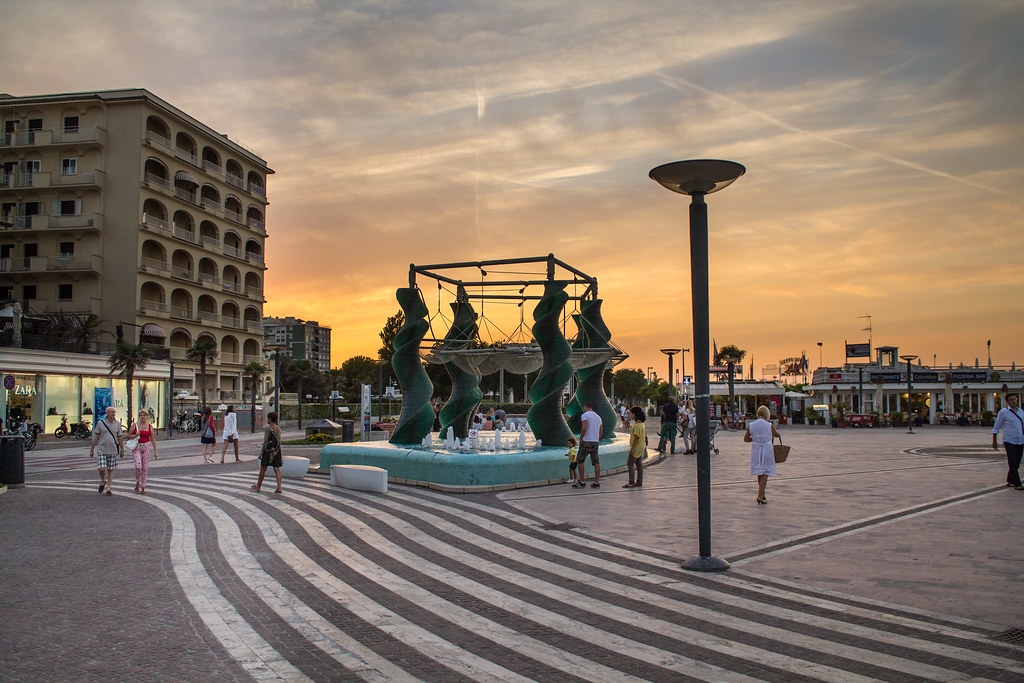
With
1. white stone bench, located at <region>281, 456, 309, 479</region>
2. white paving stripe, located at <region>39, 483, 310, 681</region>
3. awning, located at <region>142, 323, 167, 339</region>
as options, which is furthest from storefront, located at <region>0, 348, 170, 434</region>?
white paving stripe, located at <region>39, 483, 310, 681</region>

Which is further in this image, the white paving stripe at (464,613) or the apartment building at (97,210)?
the apartment building at (97,210)

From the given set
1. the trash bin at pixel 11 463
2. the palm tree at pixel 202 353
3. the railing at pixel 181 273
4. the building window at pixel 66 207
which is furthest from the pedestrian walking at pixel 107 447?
the building window at pixel 66 207

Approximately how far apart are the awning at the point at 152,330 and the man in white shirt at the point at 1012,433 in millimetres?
52549

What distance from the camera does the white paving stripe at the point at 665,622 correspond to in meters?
5.19

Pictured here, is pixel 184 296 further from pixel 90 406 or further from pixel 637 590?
pixel 637 590

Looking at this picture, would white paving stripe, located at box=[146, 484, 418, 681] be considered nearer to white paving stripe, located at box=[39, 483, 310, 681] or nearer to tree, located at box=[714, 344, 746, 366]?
white paving stripe, located at box=[39, 483, 310, 681]

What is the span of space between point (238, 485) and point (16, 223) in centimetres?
4837

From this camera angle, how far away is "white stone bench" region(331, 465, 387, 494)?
13730 mm

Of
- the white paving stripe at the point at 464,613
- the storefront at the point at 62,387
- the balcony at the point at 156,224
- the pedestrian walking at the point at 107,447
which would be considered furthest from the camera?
the balcony at the point at 156,224

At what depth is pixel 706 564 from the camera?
7.92m

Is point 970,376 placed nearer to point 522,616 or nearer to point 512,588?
point 512,588

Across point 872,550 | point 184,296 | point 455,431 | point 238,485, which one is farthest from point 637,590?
point 184,296

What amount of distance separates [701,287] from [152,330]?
52.5 m

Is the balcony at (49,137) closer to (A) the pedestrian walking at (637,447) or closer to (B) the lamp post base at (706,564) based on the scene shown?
(A) the pedestrian walking at (637,447)
